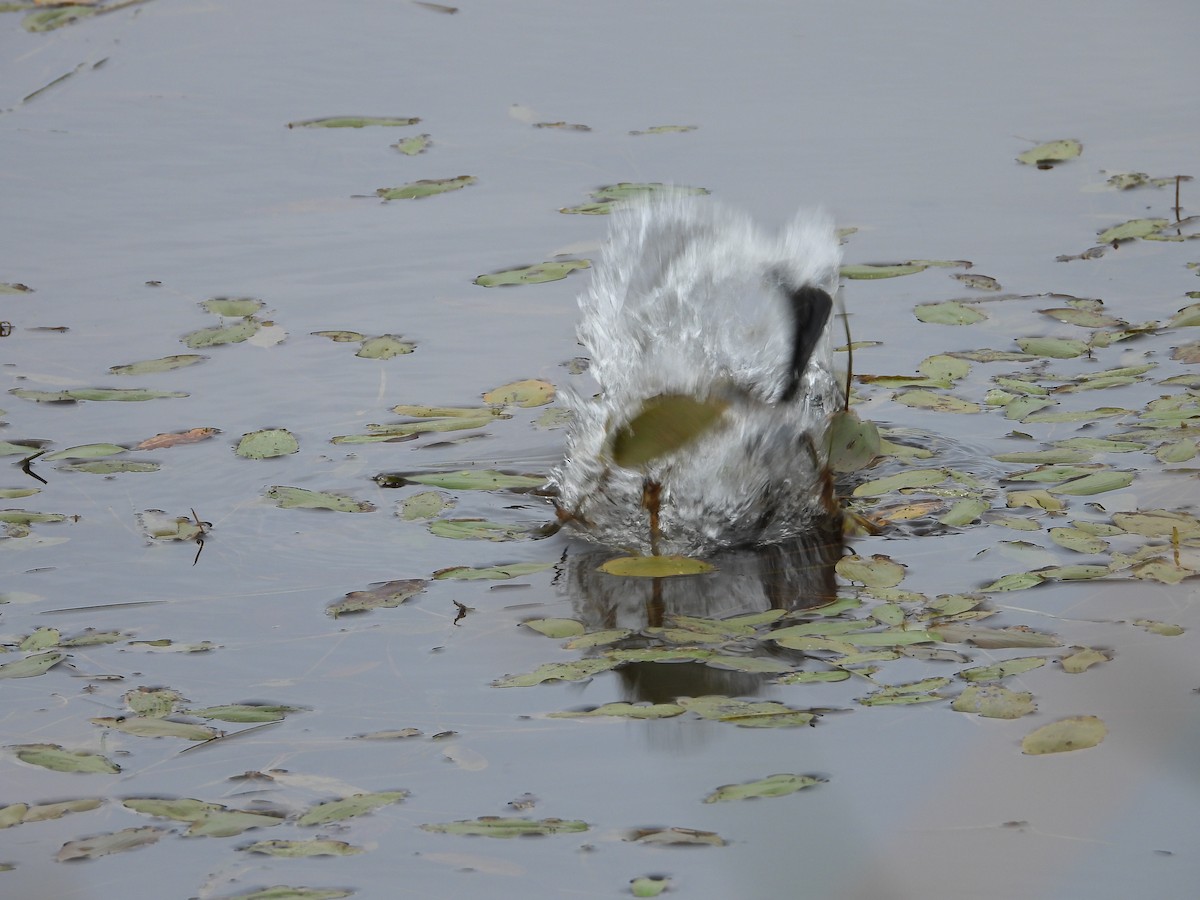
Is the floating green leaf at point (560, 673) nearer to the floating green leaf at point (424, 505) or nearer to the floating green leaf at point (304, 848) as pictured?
the floating green leaf at point (304, 848)

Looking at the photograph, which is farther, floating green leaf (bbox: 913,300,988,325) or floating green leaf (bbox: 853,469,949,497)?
floating green leaf (bbox: 913,300,988,325)

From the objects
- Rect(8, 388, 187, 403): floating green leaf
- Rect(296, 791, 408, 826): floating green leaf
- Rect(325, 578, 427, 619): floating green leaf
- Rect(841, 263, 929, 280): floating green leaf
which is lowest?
Rect(296, 791, 408, 826): floating green leaf

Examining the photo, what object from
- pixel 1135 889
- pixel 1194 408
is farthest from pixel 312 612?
pixel 1194 408

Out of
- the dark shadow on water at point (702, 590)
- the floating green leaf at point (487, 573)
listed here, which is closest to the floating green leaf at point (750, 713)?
the dark shadow on water at point (702, 590)

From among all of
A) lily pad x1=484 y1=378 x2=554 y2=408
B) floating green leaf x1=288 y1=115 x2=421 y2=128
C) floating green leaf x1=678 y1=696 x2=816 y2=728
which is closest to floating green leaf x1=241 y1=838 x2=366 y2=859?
floating green leaf x1=678 y1=696 x2=816 y2=728

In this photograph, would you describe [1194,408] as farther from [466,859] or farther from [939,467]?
[466,859]

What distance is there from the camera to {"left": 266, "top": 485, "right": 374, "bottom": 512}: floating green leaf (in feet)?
13.2

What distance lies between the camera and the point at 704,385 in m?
3.78

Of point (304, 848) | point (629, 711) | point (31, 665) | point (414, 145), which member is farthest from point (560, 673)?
point (414, 145)

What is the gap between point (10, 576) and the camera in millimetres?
3705

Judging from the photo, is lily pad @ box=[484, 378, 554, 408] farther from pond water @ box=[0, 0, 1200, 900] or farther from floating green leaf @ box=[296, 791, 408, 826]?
floating green leaf @ box=[296, 791, 408, 826]

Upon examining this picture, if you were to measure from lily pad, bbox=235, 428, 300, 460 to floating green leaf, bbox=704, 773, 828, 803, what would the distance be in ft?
6.45

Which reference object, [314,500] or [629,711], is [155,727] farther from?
[314,500]

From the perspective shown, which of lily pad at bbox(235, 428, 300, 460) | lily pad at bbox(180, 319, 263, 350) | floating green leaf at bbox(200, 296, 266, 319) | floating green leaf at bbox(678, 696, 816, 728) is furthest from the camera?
floating green leaf at bbox(200, 296, 266, 319)
